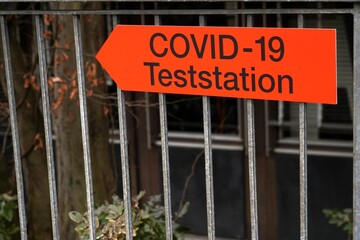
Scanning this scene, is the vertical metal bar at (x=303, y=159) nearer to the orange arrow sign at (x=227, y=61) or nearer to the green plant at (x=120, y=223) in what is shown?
the orange arrow sign at (x=227, y=61)

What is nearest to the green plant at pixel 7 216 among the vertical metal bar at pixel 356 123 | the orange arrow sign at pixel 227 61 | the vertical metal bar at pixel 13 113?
the vertical metal bar at pixel 13 113

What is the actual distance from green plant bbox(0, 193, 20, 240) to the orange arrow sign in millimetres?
1706

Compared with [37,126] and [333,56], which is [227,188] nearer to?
[37,126]

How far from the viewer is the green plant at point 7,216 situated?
4123 millimetres

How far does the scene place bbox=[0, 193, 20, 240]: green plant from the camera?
4123 millimetres

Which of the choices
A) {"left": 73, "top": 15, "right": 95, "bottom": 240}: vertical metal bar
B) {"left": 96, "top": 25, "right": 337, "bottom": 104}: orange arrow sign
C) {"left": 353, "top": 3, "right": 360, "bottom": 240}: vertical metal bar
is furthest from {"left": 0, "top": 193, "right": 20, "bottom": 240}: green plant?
{"left": 353, "top": 3, "right": 360, "bottom": 240}: vertical metal bar

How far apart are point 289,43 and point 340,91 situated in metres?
5.20

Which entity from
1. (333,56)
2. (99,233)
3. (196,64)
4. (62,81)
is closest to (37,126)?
(62,81)

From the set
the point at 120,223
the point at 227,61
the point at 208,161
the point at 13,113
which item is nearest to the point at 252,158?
the point at 208,161

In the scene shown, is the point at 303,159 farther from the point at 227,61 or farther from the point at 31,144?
the point at 31,144

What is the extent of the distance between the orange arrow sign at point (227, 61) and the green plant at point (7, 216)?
5.60ft

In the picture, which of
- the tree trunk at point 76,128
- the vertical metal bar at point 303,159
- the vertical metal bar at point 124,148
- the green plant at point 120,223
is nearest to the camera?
the vertical metal bar at point 303,159

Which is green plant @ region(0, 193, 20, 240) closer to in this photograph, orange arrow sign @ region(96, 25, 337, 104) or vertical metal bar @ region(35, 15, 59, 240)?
vertical metal bar @ region(35, 15, 59, 240)

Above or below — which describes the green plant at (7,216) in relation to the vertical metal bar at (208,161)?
below
